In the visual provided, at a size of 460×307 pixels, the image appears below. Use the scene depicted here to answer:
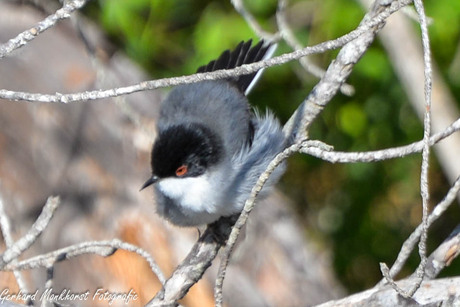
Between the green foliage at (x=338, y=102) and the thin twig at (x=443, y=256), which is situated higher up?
the thin twig at (x=443, y=256)

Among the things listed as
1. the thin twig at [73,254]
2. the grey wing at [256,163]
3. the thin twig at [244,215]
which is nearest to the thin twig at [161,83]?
the thin twig at [244,215]

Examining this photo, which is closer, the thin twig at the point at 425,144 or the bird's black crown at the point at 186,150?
the thin twig at the point at 425,144

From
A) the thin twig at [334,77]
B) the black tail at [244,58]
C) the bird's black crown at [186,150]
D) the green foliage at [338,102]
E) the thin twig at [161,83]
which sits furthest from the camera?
the green foliage at [338,102]

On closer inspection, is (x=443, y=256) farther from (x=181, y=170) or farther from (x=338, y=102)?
(x=338, y=102)

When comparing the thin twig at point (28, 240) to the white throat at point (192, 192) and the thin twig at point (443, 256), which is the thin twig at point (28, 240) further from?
the thin twig at point (443, 256)

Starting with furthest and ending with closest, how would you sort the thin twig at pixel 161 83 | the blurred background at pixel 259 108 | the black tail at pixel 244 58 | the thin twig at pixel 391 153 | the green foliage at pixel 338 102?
the green foliage at pixel 338 102 → the blurred background at pixel 259 108 → the black tail at pixel 244 58 → the thin twig at pixel 391 153 → the thin twig at pixel 161 83

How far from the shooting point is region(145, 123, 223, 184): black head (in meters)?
2.33

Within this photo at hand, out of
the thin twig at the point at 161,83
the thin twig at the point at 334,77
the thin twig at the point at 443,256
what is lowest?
the thin twig at the point at 443,256

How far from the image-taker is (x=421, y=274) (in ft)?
5.13

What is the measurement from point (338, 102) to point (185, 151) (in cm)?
202

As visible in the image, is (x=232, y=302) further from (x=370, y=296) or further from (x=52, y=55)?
(x=52, y=55)

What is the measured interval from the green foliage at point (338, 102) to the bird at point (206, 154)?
3.39 ft

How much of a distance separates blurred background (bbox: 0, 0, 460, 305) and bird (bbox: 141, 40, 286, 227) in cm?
46

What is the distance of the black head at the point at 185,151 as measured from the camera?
233 cm
